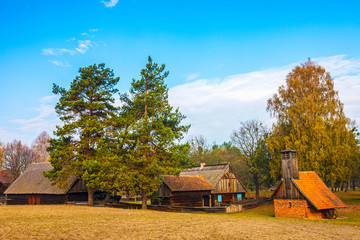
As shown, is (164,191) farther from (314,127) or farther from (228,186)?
(314,127)

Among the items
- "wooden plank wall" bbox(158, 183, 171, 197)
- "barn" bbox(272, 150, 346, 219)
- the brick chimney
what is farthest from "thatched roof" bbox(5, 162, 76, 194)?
the brick chimney

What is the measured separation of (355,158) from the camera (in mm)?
38781

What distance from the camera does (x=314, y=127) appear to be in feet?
119

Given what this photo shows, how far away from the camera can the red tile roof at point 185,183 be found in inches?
1440

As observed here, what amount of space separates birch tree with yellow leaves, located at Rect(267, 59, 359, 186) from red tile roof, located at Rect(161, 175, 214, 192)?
31.2 ft

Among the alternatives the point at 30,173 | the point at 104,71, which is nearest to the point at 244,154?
the point at 104,71

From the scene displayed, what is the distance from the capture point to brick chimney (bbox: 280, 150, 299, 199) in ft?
91.5

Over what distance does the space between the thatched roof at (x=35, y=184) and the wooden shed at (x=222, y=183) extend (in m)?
18.8

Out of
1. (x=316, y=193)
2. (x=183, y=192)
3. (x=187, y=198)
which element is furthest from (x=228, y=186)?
(x=316, y=193)

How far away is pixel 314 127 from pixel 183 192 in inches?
698

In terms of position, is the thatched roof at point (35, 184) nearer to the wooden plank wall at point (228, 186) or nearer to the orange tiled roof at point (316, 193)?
the wooden plank wall at point (228, 186)

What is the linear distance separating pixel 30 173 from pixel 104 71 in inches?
782

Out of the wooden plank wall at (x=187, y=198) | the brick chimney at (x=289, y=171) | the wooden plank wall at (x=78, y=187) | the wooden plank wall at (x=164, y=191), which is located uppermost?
the brick chimney at (x=289, y=171)

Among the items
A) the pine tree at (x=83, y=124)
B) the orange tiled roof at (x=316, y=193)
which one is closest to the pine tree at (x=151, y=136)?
the pine tree at (x=83, y=124)
